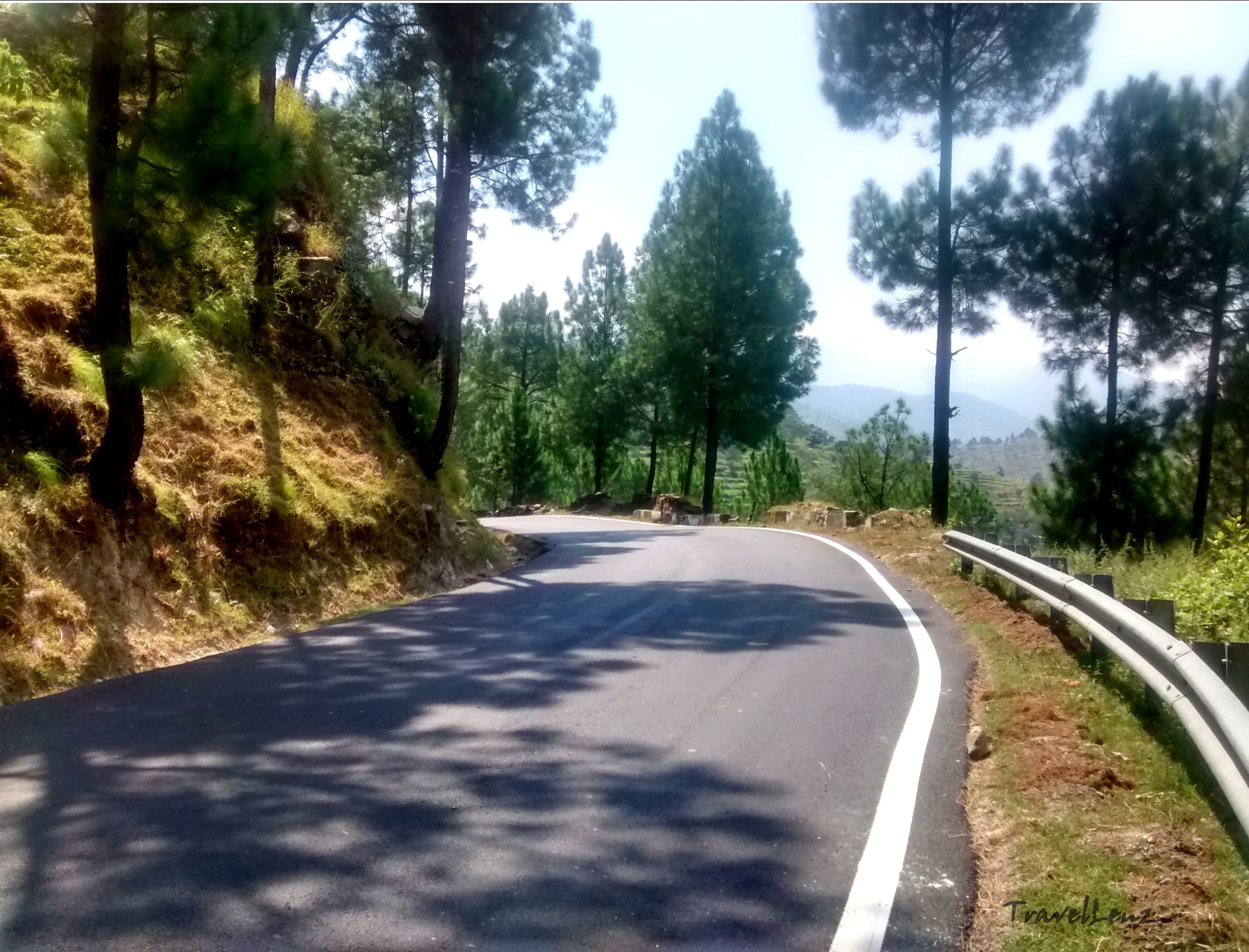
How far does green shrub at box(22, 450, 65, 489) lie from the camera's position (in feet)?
26.5

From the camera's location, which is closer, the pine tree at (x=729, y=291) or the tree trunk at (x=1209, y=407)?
the tree trunk at (x=1209, y=407)

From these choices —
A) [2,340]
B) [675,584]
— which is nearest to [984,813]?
[675,584]

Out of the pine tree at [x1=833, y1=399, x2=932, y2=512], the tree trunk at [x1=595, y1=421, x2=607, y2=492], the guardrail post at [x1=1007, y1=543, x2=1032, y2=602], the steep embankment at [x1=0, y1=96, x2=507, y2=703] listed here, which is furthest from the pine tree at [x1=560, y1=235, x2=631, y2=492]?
the guardrail post at [x1=1007, y1=543, x2=1032, y2=602]

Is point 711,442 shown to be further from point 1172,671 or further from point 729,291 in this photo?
point 1172,671

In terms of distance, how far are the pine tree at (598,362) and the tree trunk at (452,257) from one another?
74.5ft

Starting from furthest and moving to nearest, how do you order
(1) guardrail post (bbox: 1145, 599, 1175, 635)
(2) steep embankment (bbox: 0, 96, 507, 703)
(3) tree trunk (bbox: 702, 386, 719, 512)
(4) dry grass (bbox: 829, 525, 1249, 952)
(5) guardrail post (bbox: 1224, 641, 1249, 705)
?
(3) tree trunk (bbox: 702, 386, 719, 512) → (2) steep embankment (bbox: 0, 96, 507, 703) → (1) guardrail post (bbox: 1145, 599, 1175, 635) → (5) guardrail post (bbox: 1224, 641, 1249, 705) → (4) dry grass (bbox: 829, 525, 1249, 952)

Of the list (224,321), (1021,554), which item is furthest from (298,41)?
(1021,554)

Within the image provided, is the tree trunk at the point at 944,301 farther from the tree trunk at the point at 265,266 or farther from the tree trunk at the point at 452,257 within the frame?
the tree trunk at the point at 265,266

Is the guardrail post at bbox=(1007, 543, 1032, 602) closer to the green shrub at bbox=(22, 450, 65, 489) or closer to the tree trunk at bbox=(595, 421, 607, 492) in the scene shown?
the green shrub at bbox=(22, 450, 65, 489)

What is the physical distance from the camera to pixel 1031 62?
19188 mm

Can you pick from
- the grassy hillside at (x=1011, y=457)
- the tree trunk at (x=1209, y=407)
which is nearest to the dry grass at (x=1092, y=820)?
the tree trunk at (x=1209, y=407)

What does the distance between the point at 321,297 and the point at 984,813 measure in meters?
12.9

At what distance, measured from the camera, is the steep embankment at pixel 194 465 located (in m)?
7.71

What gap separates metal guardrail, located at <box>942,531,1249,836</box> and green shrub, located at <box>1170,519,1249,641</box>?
919 mm
